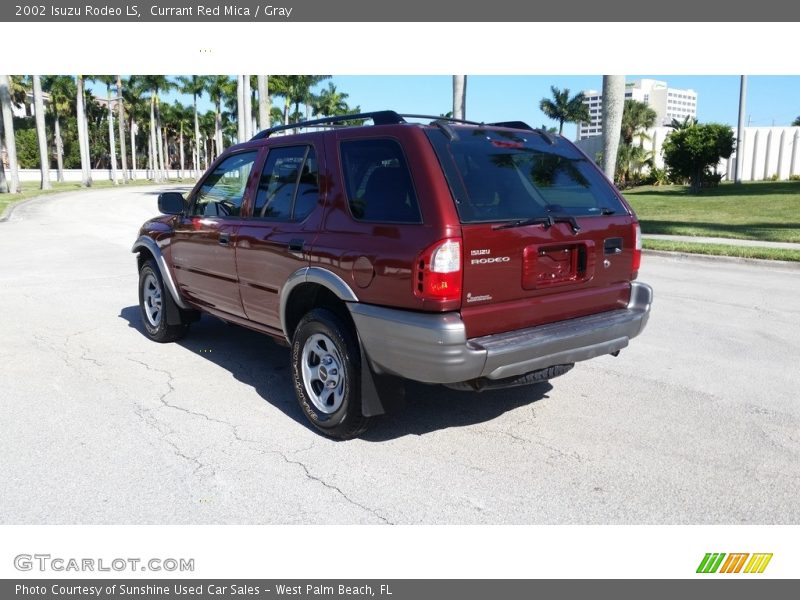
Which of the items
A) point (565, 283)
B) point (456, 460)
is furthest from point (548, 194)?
point (456, 460)

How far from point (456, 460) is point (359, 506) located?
743 millimetres

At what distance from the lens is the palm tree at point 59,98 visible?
221 ft

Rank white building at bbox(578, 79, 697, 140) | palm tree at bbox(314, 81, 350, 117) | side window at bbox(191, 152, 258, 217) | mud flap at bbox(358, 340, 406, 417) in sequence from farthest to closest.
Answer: white building at bbox(578, 79, 697, 140) < palm tree at bbox(314, 81, 350, 117) < side window at bbox(191, 152, 258, 217) < mud flap at bbox(358, 340, 406, 417)

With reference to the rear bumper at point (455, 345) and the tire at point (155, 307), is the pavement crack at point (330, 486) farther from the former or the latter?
the tire at point (155, 307)

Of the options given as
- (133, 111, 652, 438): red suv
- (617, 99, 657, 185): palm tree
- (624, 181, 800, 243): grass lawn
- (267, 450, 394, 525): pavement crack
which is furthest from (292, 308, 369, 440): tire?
(617, 99, 657, 185): palm tree

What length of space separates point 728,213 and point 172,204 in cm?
2119

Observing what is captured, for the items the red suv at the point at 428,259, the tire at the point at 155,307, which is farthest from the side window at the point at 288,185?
the tire at the point at 155,307

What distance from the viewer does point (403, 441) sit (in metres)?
4.29

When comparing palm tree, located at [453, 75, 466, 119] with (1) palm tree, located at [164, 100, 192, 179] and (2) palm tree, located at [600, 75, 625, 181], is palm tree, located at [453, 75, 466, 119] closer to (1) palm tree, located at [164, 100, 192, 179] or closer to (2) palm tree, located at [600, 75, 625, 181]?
(2) palm tree, located at [600, 75, 625, 181]

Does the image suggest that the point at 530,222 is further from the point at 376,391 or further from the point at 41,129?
the point at 41,129

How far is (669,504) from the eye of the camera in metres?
3.46

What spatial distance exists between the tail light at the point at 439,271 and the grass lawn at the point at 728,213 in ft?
42.9

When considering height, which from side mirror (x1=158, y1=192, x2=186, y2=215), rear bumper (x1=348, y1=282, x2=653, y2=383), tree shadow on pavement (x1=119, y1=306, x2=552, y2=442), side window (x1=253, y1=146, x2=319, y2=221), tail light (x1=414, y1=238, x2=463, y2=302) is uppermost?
side window (x1=253, y1=146, x2=319, y2=221)

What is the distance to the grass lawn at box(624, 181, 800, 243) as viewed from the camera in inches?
643
